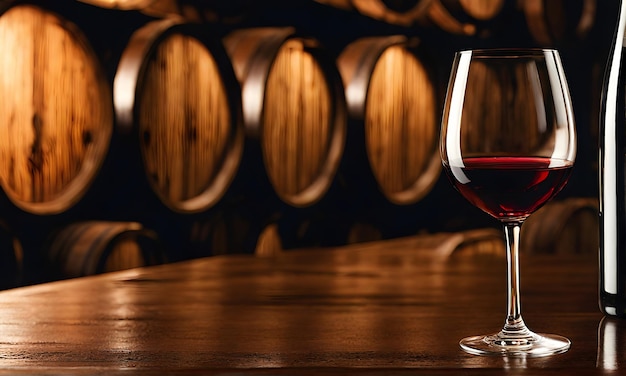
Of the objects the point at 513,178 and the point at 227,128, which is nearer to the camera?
the point at 513,178

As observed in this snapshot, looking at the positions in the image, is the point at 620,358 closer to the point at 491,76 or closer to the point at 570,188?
the point at 491,76

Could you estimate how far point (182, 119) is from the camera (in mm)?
2330

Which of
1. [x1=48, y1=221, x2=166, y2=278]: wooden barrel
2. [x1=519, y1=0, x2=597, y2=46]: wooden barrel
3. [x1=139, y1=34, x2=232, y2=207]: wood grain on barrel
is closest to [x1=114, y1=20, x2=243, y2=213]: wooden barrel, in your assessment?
[x1=139, y1=34, x2=232, y2=207]: wood grain on barrel

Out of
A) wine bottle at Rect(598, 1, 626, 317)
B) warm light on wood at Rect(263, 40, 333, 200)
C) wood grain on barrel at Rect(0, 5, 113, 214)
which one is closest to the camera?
wine bottle at Rect(598, 1, 626, 317)

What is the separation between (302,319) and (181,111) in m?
1.43

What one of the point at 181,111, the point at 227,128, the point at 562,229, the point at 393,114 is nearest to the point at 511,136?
the point at 181,111

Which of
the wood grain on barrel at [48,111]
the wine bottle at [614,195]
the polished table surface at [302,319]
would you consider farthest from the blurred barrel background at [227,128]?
the wine bottle at [614,195]

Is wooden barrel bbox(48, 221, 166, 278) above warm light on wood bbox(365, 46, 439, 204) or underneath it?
underneath

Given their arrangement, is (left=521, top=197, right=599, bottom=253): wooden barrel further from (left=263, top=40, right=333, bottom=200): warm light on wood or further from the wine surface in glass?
the wine surface in glass

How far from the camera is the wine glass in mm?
785

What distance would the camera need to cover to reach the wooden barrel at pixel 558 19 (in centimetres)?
378

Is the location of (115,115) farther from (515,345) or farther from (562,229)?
(562,229)

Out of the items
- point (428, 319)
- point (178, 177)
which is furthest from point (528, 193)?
point (178, 177)

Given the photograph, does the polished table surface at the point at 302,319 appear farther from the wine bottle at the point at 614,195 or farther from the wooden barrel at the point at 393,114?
the wooden barrel at the point at 393,114
